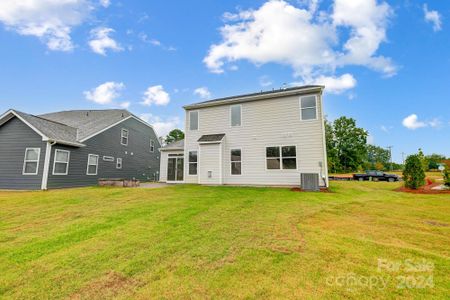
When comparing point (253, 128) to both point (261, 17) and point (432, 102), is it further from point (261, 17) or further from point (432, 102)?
point (432, 102)

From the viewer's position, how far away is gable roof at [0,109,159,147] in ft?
40.8

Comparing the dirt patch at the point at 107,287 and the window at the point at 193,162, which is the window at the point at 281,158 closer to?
the window at the point at 193,162

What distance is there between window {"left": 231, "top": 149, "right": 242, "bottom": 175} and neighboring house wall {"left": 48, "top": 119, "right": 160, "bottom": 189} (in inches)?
427

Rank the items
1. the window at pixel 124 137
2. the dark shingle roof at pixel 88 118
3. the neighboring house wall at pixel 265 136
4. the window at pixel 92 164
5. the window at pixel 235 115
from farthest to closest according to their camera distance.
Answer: the window at pixel 124 137
the dark shingle roof at pixel 88 118
the window at pixel 92 164
the window at pixel 235 115
the neighboring house wall at pixel 265 136

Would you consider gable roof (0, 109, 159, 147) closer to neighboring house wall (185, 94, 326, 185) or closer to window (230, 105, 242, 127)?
neighboring house wall (185, 94, 326, 185)

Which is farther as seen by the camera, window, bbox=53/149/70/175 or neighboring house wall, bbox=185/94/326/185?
window, bbox=53/149/70/175

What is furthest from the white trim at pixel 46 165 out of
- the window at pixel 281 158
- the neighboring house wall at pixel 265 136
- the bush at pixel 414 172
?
the bush at pixel 414 172

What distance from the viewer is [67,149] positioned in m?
13.4

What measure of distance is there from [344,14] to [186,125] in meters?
12.1

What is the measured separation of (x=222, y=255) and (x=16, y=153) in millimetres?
16058

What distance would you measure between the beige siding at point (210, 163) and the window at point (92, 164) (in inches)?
339

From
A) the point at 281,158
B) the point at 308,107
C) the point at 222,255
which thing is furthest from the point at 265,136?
the point at 222,255

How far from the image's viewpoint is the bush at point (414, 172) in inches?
485

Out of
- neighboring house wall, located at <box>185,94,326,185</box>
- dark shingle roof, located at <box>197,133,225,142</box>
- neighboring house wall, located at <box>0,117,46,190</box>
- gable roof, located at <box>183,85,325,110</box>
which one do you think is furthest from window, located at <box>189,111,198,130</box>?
neighboring house wall, located at <box>0,117,46,190</box>
